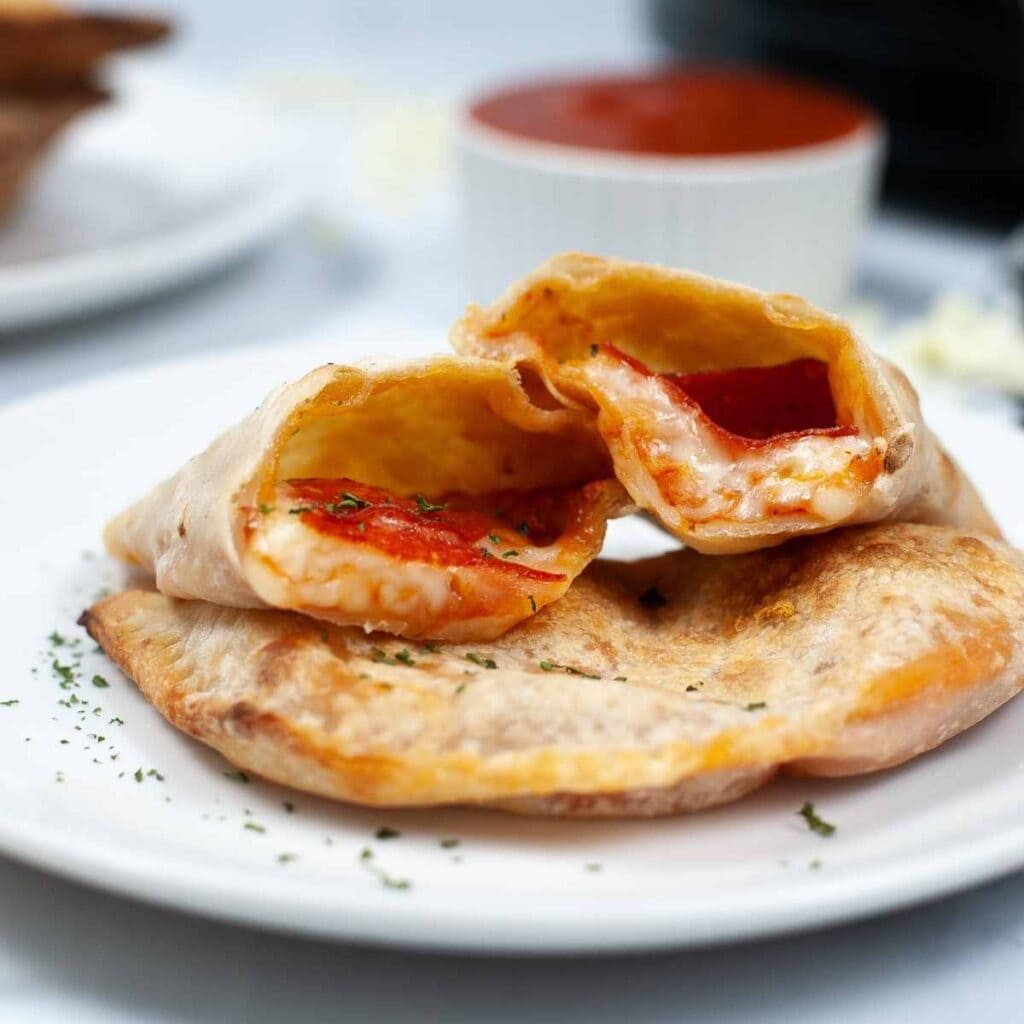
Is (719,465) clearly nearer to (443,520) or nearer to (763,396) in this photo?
(763,396)

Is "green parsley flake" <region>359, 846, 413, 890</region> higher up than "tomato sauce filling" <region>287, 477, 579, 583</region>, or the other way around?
"tomato sauce filling" <region>287, 477, 579, 583</region>

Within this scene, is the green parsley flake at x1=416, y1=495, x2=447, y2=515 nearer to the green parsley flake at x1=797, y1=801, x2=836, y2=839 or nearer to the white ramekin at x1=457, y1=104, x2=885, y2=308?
the green parsley flake at x1=797, y1=801, x2=836, y2=839

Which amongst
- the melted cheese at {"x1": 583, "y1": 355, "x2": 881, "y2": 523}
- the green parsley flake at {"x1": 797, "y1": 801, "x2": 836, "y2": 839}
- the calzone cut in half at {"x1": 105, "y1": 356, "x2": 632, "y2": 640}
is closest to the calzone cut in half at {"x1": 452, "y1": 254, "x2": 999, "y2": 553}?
the melted cheese at {"x1": 583, "y1": 355, "x2": 881, "y2": 523}

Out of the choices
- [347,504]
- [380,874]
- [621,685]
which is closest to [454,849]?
[380,874]

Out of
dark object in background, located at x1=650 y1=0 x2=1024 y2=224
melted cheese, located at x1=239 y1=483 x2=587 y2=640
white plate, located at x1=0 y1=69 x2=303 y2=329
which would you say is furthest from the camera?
dark object in background, located at x1=650 y1=0 x2=1024 y2=224

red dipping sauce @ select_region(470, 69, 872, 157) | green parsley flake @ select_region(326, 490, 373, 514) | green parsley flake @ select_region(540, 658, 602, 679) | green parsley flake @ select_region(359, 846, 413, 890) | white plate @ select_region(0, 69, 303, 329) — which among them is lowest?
white plate @ select_region(0, 69, 303, 329)

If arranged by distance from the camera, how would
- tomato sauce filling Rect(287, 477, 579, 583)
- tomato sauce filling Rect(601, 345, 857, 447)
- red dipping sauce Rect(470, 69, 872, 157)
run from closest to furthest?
tomato sauce filling Rect(287, 477, 579, 583) < tomato sauce filling Rect(601, 345, 857, 447) < red dipping sauce Rect(470, 69, 872, 157)

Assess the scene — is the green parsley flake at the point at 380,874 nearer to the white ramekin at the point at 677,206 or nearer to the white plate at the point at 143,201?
the white plate at the point at 143,201

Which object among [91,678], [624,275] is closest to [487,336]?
[624,275]
